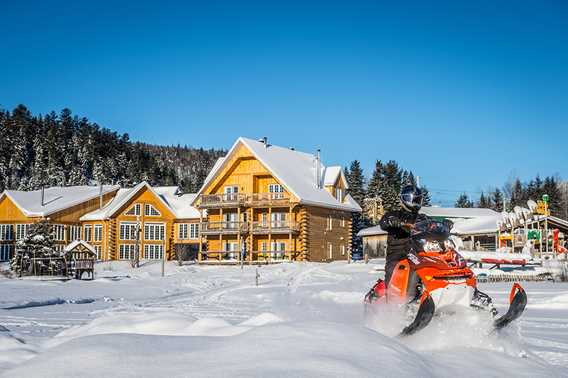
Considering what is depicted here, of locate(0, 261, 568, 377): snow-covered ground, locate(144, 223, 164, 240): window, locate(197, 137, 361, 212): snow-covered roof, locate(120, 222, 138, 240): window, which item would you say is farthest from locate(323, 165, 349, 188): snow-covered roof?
locate(0, 261, 568, 377): snow-covered ground

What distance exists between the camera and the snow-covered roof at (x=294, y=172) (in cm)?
4475

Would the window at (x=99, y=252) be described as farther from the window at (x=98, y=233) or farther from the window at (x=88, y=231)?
the window at (x=88, y=231)

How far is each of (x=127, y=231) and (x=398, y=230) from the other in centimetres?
4634

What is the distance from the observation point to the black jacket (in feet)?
24.0

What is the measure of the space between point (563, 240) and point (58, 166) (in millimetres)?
75761

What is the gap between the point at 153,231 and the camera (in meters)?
52.3

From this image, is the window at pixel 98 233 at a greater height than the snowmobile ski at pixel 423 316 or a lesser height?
greater

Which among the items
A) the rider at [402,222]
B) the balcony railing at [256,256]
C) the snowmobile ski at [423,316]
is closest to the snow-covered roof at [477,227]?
→ the balcony railing at [256,256]

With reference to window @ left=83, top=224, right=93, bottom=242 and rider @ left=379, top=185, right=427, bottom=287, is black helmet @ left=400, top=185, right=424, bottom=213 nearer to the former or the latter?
rider @ left=379, top=185, right=427, bottom=287

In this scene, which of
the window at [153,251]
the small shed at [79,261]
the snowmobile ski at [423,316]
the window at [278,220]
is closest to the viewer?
the snowmobile ski at [423,316]

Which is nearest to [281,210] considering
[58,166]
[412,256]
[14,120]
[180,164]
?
[412,256]

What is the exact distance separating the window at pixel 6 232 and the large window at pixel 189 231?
1428 cm

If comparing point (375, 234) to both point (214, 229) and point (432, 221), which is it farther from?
point (432, 221)

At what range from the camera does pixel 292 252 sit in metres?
44.4
